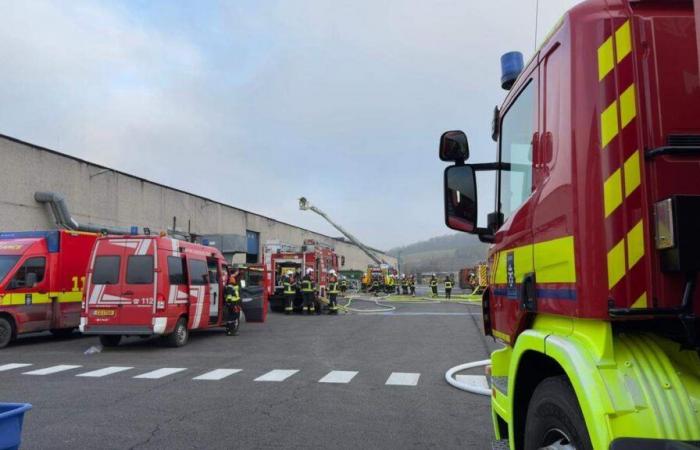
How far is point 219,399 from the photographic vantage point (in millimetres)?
7527

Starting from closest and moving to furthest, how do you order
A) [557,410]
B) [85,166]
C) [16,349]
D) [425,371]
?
[557,410] < [425,371] < [16,349] < [85,166]

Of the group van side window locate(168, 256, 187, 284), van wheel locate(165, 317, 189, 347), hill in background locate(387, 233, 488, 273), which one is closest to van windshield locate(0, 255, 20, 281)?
van side window locate(168, 256, 187, 284)

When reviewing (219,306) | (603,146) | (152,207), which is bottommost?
(219,306)

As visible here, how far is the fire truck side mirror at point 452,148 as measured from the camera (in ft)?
12.3

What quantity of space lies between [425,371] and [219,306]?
7.34 metres

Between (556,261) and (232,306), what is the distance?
545 inches

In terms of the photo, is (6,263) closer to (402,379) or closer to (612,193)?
(402,379)

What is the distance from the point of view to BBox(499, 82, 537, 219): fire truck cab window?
10.5 feet

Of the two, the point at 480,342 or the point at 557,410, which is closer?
the point at 557,410

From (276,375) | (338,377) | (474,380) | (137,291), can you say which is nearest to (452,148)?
(474,380)

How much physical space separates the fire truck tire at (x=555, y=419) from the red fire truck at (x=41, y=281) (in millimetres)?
13559

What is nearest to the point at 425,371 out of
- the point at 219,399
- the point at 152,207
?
the point at 219,399

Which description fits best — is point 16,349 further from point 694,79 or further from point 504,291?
point 694,79

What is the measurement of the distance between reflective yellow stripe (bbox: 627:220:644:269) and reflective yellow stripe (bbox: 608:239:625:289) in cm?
2
